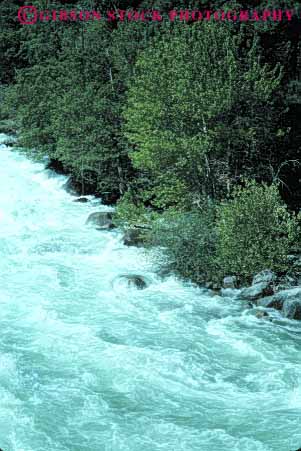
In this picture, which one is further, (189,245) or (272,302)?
(189,245)

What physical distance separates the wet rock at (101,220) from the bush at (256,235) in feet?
29.7

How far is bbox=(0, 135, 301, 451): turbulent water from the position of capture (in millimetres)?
14055

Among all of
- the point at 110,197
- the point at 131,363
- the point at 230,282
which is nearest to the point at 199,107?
Answer: the point at 230,282

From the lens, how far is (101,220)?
29984mm

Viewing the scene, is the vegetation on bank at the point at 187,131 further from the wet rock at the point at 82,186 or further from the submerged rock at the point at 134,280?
the submerged rock at the point at 134,280

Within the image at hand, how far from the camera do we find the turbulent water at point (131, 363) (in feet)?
46.1

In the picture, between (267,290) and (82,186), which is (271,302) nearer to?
(267,290)

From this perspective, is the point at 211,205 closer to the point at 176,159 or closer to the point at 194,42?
the point at 176,159

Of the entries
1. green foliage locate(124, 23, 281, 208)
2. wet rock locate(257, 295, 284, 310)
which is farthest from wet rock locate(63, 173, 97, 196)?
wet rock locate(257, 295, 284, 310)

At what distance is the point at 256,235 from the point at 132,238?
7.57 m

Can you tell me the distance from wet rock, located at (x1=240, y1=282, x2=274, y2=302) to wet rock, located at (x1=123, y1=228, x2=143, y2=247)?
6.96 meters

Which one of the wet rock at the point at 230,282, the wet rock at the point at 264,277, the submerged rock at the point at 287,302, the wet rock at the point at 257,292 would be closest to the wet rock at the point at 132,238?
the wet rock at the point at 230,282

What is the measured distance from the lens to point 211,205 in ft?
81.3

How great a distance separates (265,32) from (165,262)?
18.0m
